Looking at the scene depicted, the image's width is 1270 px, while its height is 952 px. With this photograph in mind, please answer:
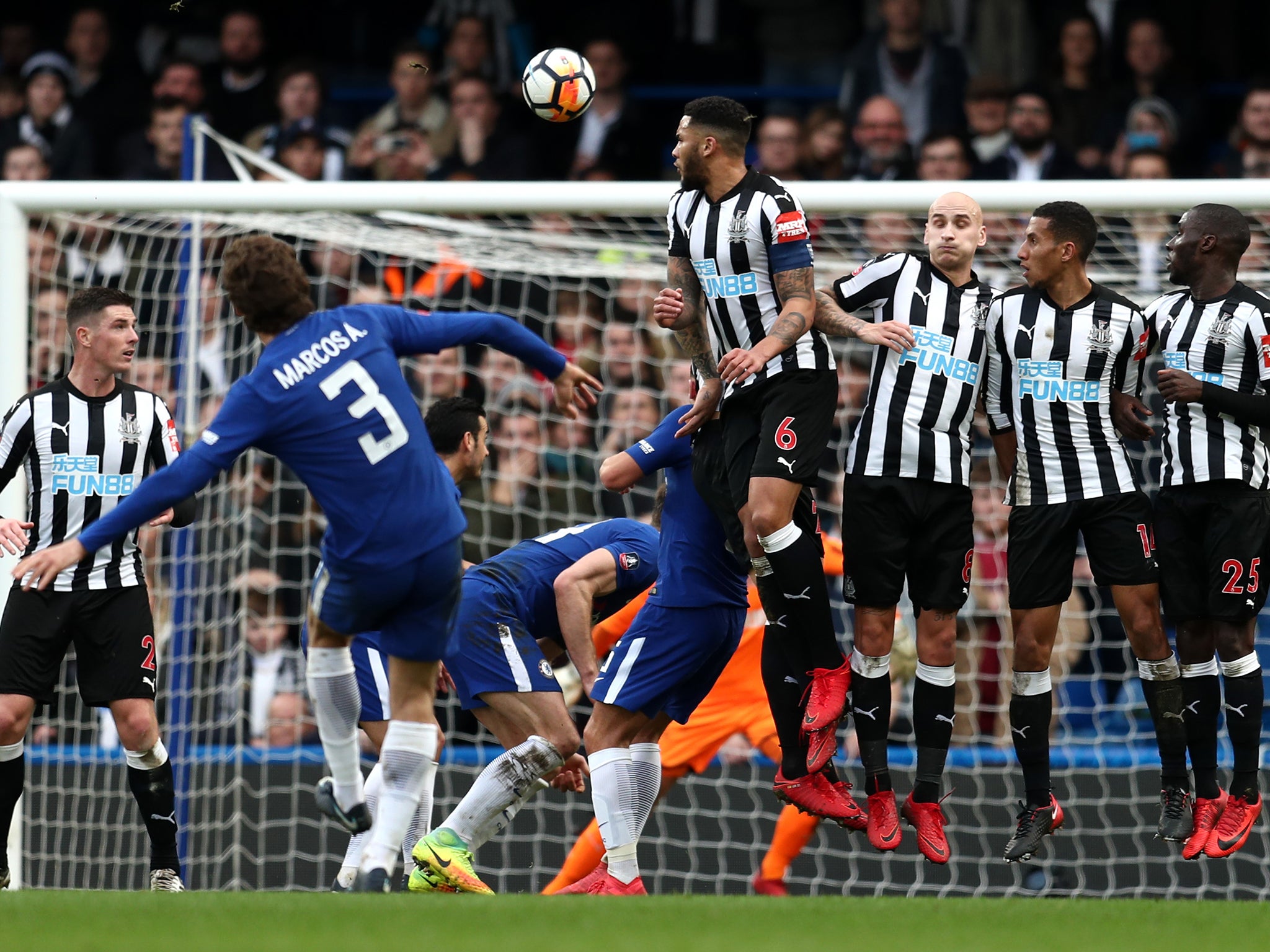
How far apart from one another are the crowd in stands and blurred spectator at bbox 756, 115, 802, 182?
0.05 feet

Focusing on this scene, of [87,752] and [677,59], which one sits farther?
[677,59]

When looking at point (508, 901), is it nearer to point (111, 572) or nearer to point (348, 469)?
point (348, 469)

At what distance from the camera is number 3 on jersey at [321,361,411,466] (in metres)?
5.17

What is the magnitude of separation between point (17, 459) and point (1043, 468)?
390 cm

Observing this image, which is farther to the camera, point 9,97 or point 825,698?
point 9,97

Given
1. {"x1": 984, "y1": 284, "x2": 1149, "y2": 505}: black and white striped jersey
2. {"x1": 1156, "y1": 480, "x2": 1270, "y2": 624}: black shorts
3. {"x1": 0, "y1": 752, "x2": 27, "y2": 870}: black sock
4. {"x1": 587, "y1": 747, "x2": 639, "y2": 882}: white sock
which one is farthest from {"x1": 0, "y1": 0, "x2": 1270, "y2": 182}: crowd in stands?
{"x1": 0, "y1": 752, "x2": 27, "y2": 870}: black sock

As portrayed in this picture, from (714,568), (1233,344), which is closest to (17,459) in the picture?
(714,568)

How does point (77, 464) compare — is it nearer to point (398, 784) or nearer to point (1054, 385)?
point (398, 784)

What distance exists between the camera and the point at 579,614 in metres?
6.74

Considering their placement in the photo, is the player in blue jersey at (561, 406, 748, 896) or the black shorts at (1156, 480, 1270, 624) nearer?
the black shorts at (1156, 480, 1270, 624)

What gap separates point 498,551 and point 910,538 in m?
3.69

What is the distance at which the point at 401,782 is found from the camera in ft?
17.5

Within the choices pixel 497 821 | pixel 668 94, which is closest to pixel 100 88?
pixel 668 94

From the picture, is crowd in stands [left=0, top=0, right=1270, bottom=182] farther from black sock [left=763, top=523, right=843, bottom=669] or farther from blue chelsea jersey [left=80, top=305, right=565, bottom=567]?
blue chelsea jersey [left=80, top=305, right=565, bottom=567]
